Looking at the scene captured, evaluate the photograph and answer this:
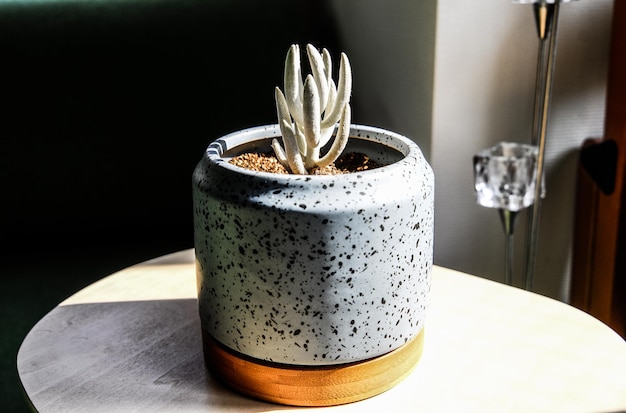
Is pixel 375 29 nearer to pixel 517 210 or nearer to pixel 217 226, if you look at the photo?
pixel 517 210

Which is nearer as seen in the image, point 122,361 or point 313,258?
point 313,258

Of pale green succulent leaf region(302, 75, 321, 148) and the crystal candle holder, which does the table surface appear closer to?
pale green succulent leaf region(302, 75, 321, 148)

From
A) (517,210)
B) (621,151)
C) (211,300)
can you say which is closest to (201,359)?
(211,300)

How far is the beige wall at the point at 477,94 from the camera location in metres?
1.32

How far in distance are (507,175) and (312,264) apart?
0.77m

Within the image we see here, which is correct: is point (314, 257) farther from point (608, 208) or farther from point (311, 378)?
point (608, 208)

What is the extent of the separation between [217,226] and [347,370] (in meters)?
0.18

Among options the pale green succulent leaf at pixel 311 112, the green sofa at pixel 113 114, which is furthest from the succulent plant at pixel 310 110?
the green sofa at pixel 113 114

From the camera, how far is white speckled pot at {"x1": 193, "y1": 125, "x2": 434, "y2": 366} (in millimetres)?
604

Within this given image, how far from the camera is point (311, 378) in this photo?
0.65 metres

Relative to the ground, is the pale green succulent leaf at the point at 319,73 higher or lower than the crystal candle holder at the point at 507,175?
higher

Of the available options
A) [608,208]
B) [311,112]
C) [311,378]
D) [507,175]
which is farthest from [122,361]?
[608,208]

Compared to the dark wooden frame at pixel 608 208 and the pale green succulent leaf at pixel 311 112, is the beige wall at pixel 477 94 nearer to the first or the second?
the dark wooden frame at pixel 608 208

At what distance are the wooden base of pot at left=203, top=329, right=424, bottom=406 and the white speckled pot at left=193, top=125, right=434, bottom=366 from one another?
0.01 metres
